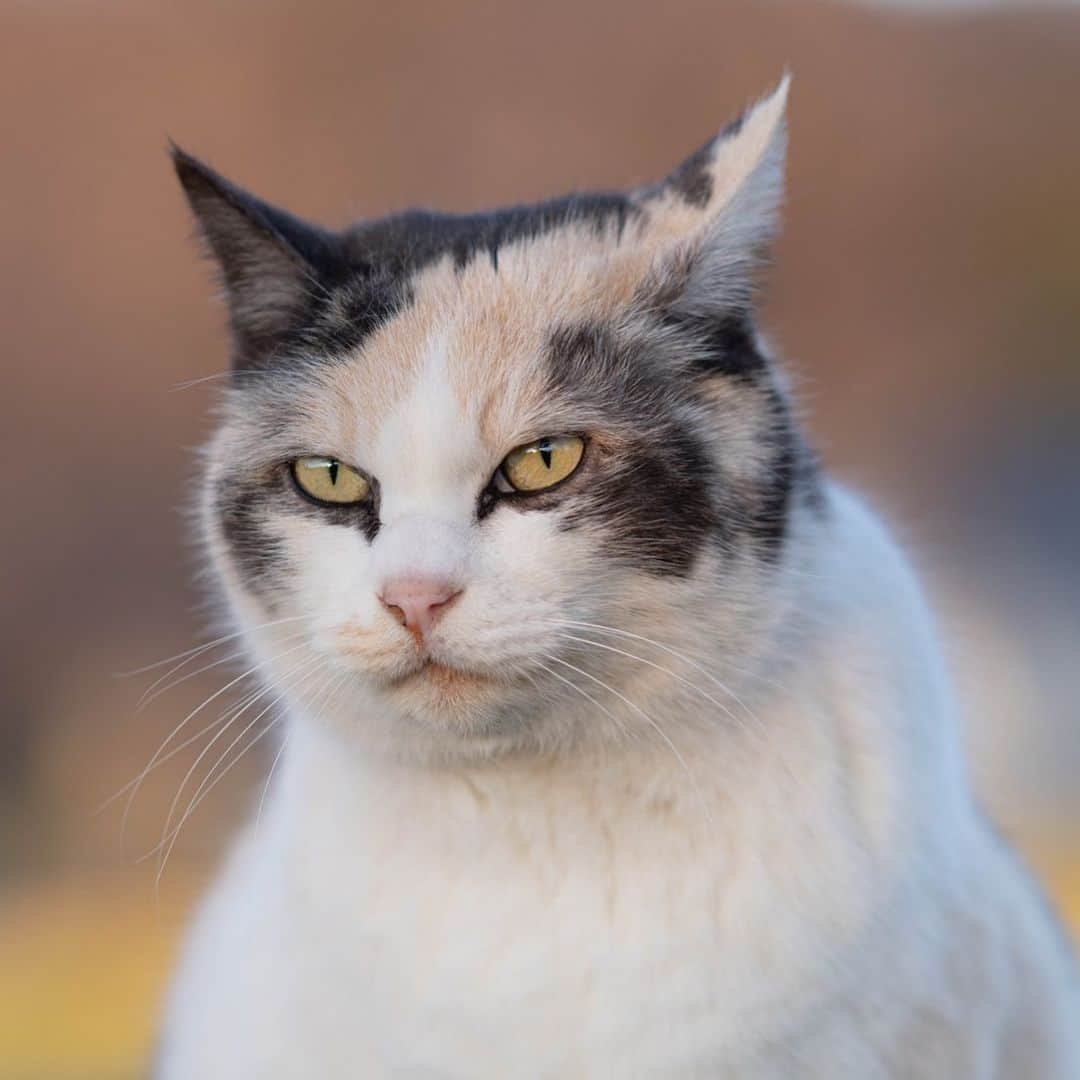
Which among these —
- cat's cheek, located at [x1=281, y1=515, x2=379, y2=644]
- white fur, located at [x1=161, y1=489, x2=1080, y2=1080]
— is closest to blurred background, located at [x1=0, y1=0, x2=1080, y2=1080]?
white fur, located at [x1=161, y1=489, x2=1080, y2=1080]

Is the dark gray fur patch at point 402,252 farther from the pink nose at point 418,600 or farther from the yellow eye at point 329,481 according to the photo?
the pink nose at point 418,600

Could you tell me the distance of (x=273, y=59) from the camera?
155 inches

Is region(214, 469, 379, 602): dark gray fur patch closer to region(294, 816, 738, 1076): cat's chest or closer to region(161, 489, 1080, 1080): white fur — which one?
region(161, 489, 1080, 1080): white fur

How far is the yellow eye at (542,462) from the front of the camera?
1.33m

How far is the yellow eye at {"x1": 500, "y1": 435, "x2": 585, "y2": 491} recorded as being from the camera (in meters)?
1.33

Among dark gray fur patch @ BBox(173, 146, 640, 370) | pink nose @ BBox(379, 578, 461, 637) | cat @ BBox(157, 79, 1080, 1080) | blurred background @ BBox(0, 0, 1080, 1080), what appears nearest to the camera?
pink nose @ BBox(379, 578, 461, 637)

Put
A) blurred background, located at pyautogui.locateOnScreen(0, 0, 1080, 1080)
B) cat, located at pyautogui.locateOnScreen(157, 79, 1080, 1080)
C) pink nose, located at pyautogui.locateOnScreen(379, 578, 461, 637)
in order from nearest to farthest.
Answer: pink nose, located at pyautogui.locateOnScreen(379, 578, 461, 637)
cat, located at pyautogui.locateOnScreen(157, 79, 1080, 1080)
blurred background, located at pyautogui.locateOnScreen(0, 0, 1080, 1080)

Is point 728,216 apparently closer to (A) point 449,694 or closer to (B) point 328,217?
(A) point 449,694

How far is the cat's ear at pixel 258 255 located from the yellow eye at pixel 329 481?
0.18m

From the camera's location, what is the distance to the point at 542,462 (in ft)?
4.39

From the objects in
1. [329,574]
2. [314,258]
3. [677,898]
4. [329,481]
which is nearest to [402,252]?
[314,258]

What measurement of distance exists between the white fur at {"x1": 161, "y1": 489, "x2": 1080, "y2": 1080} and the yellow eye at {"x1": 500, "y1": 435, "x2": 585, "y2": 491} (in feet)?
0.75

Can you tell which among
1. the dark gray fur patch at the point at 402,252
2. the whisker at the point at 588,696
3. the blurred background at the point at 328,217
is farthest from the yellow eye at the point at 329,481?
the blurred background at the point at 328,217

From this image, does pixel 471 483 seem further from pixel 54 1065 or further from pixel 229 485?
pixel 54 1065
